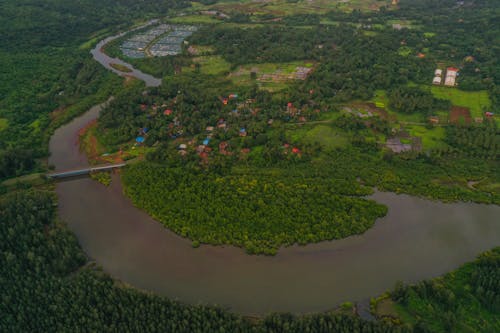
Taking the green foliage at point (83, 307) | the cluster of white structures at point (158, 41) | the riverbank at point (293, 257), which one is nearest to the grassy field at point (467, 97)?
the riverbank at point (293, 257)

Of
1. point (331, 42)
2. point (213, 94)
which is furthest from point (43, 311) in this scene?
point (331, 42)

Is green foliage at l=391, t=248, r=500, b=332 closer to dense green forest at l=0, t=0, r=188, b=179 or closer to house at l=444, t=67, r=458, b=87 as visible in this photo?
house at l=444, t=67, r=458, b=87

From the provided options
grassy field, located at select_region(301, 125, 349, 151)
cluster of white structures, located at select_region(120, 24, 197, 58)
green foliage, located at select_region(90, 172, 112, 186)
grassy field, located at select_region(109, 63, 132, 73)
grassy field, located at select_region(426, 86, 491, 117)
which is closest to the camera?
green foliage, located at select_region(90, 172, 112, 186)

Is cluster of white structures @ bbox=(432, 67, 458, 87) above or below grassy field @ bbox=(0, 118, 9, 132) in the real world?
above

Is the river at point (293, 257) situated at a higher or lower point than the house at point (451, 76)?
lower

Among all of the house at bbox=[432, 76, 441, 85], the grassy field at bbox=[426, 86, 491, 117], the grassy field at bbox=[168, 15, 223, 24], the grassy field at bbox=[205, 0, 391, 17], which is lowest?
the grassy field at bbox=[426, 86, 491, 117]

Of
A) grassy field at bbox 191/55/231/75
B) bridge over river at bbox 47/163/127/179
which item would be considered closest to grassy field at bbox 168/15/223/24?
grassy field at bbox 191/55/231/75

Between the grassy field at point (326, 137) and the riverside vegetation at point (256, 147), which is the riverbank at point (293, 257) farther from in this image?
the grassy field at point (326, 137)
